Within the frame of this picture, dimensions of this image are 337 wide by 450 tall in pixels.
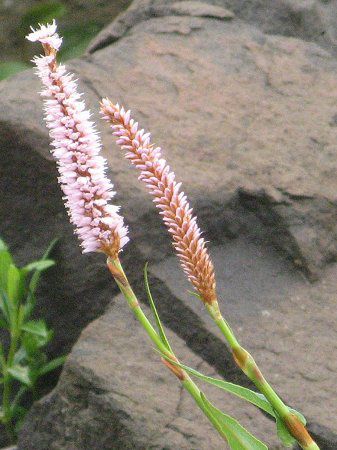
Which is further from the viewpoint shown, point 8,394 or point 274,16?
point 274,16

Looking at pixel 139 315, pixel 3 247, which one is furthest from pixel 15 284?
pixel 139 315

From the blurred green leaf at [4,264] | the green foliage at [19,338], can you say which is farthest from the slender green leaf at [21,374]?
the blurred green leaf at [4,264]

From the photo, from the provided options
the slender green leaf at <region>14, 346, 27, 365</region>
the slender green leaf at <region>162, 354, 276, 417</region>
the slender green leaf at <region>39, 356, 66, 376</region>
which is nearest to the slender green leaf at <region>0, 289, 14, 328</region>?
the slender green leaf at <region>14, 346, 27, 365</region>

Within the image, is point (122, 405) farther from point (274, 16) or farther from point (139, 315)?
point (274, 16)

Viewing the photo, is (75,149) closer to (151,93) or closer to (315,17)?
(151,93)

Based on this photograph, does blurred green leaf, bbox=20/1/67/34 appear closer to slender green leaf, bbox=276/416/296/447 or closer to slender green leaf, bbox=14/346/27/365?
slender green leaf, bbox=14/346/27/365

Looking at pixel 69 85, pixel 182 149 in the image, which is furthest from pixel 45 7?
pixel 69 85
